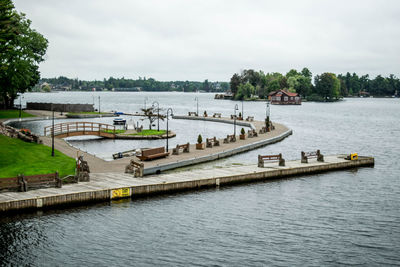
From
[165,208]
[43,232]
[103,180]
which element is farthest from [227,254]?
[103,180]

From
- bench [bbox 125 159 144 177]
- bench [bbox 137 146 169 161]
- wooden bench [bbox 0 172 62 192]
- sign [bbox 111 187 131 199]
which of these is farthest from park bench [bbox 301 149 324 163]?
wooden bench [bbox 0 172 62 192]

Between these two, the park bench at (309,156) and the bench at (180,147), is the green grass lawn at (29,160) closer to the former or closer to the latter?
the bench at (180,147)

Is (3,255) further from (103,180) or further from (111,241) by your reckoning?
(103,180)

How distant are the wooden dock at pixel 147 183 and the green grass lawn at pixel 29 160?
13.7ft

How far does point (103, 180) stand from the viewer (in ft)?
113

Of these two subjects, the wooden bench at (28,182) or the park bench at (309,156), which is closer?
the wooden bench at (28,182)

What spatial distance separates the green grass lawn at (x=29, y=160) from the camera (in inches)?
1393

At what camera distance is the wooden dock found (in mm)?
29172

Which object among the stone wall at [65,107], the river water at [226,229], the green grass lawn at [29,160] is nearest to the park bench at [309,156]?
the river water at [226,229]

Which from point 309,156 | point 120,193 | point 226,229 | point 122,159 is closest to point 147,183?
point 120,193

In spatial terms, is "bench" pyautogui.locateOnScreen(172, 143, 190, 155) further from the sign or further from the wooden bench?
the wooden bench

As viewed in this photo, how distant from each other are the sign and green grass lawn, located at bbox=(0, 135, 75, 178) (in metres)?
5.63

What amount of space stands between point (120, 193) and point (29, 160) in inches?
484

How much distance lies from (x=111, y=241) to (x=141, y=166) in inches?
489
